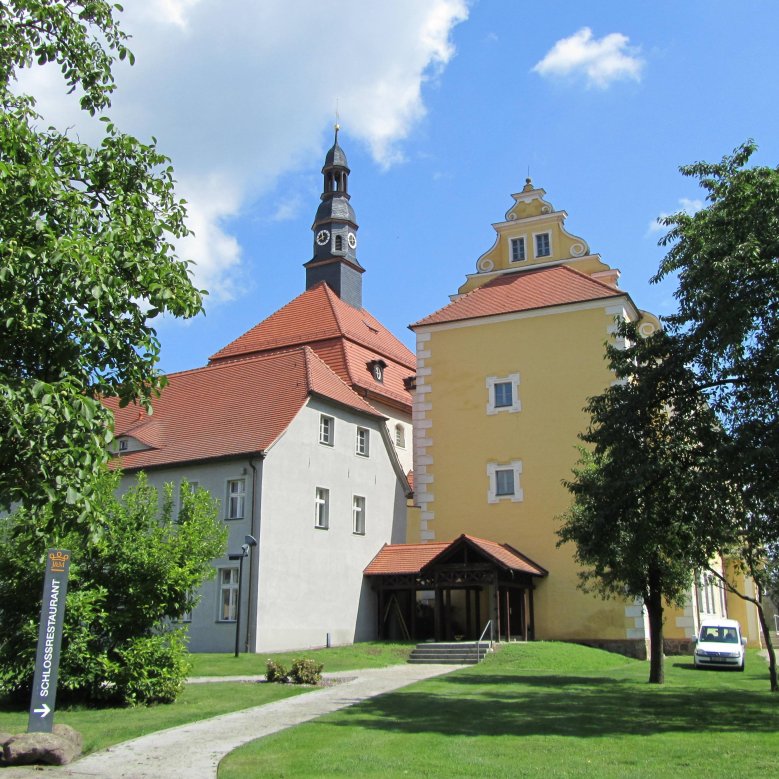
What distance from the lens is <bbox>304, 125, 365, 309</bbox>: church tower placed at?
47219 millimetres

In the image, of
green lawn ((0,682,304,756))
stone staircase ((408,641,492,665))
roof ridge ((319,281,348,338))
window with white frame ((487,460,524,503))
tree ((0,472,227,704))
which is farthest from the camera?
roof ridge ((319,281,348,338))

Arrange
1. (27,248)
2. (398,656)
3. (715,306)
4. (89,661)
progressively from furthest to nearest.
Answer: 1. (398,656)
2. (89,661)
3. (715,306)
4. (27,248)

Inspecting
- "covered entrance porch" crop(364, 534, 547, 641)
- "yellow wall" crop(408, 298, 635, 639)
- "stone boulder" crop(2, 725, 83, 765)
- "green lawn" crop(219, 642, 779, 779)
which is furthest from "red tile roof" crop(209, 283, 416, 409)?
"stone boulder" crop(2, 725, 83, 765)

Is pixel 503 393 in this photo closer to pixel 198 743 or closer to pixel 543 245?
pixel 543 245

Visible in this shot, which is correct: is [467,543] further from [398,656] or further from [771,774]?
[771,774]

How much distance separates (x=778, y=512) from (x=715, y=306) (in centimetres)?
348

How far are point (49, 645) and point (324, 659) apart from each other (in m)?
14.3

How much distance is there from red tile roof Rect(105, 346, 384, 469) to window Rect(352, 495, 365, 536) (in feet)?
10.7

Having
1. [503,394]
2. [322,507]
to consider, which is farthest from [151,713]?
[503,394]

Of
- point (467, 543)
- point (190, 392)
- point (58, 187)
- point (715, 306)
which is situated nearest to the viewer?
point (58, 187)

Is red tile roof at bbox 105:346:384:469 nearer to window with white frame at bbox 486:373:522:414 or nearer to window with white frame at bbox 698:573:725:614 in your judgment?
window with white frame at bbox 486:373:522:414

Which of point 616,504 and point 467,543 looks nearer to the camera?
point 616,504

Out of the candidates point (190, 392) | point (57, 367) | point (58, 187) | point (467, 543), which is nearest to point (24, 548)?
point (57, 367)

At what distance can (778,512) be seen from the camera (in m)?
13.8
